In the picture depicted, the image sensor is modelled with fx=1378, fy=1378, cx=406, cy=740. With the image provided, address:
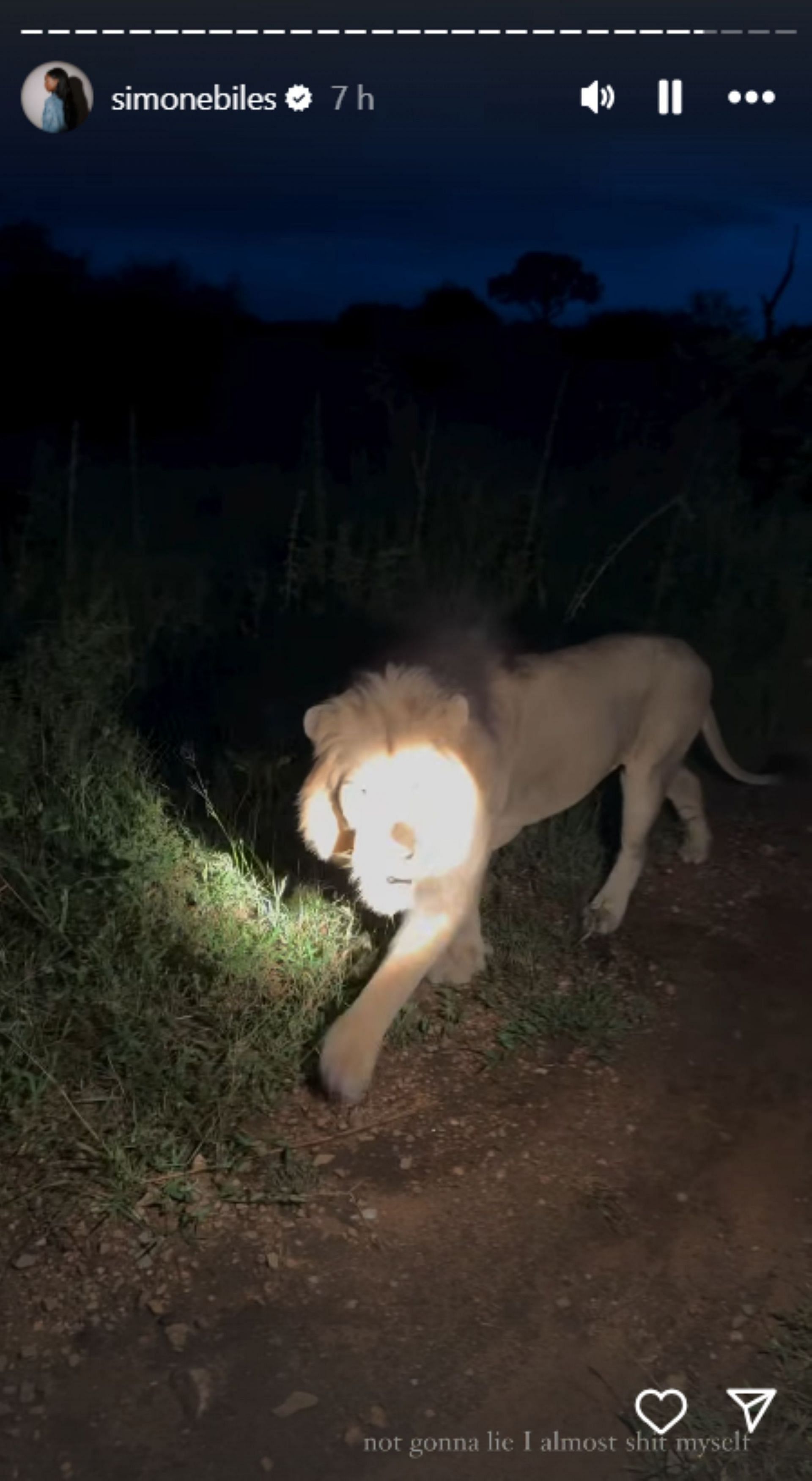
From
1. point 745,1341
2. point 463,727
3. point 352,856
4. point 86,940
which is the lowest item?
point 745,1341

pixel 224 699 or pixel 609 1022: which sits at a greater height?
pixel 224 699

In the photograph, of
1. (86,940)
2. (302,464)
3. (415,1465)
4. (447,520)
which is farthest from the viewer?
(302,464)

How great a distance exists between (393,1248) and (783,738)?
3.77 m

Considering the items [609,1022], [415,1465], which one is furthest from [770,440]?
[415,1465]

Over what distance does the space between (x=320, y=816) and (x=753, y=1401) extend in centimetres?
172

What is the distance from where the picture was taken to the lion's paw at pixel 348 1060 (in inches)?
140

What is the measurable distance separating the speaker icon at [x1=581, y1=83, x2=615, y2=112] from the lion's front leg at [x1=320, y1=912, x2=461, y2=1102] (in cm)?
226

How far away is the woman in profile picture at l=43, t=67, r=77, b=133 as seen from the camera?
11.9ft

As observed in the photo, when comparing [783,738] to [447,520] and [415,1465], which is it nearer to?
[447,520]

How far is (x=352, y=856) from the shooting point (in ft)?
11.6

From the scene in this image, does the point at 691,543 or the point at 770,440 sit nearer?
the point at 691,543

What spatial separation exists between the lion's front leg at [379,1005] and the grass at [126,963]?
0.59 feet

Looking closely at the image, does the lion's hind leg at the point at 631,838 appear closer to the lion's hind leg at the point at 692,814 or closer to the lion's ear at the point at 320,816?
the lion's hind leg at the point at 692,814

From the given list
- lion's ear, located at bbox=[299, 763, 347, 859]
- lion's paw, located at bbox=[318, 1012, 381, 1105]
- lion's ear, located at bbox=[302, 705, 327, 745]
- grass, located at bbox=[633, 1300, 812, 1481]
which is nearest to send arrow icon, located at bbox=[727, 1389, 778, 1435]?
grass, located at bbox=[633, 1300, 812, 1481]
